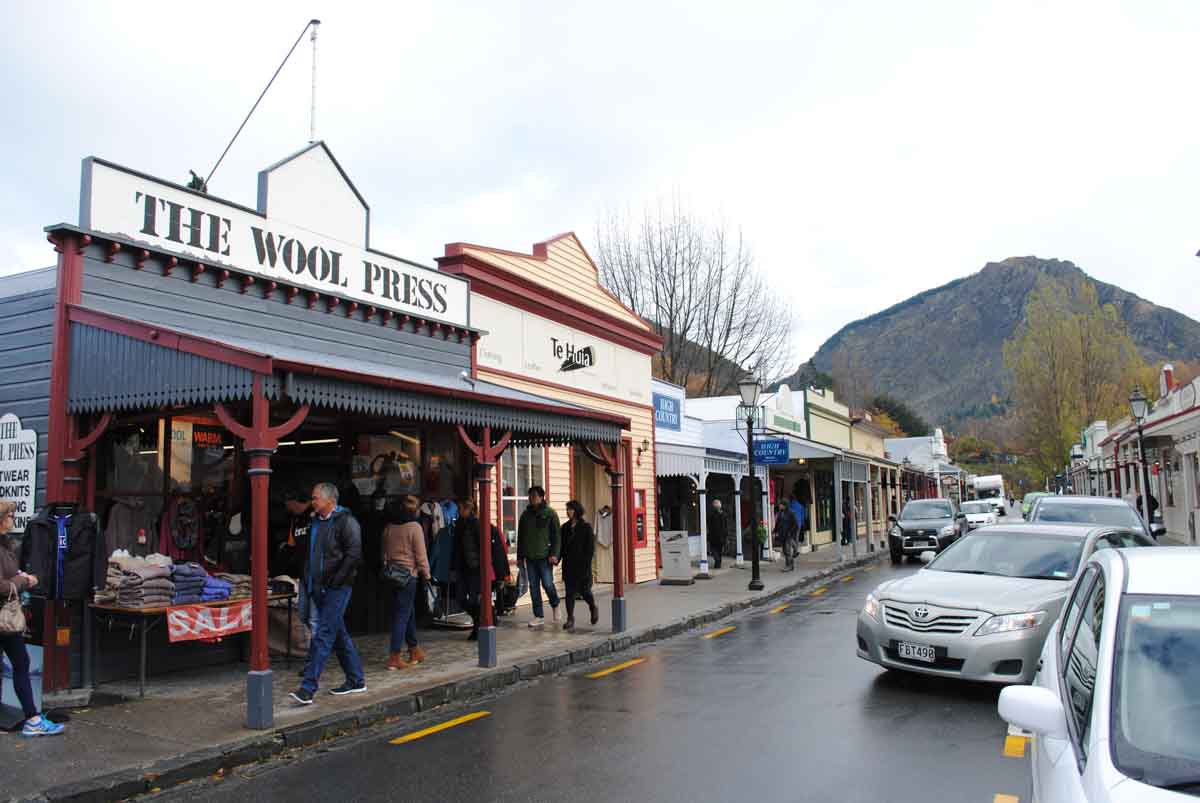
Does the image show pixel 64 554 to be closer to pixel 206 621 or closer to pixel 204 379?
pixel 206 621

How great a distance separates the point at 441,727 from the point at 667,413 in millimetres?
14334

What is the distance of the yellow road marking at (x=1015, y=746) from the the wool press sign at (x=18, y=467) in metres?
8.66

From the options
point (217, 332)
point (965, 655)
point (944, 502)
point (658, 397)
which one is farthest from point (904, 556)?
point (217, 332)

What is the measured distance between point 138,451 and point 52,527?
2.04 m

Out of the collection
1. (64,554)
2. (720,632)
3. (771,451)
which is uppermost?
(771,451)

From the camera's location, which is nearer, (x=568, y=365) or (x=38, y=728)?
(x=38, y=728)

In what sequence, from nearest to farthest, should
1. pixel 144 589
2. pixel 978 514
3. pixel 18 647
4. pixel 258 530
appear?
pixel 18 647, pixel 258 530, pixel 144 589, pixel 978 514

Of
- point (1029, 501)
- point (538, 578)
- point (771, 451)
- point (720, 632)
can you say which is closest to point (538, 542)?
point (538, 578)

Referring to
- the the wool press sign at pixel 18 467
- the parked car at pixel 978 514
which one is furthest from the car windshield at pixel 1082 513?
the parked car at pixel 978 514

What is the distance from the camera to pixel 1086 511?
1521 cm

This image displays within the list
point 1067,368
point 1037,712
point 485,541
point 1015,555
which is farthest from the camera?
point 1067,368

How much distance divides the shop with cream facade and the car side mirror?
9527 millimetres

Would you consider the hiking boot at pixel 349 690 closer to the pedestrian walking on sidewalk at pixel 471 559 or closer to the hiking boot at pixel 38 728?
the hiking boot at pixel 38 728

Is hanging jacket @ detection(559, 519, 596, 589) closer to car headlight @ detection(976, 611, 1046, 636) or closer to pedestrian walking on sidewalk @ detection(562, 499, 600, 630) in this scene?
pedestrian walking on sidewalk @ detection(562, 499, 600, 630)
